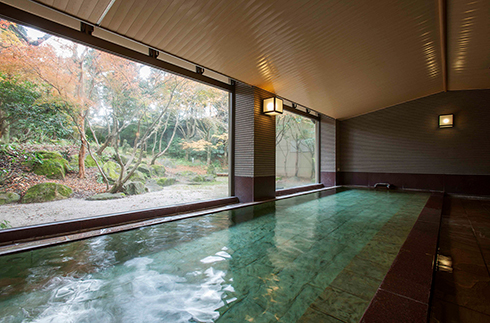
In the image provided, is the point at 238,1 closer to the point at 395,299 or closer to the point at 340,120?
the point at 395,299

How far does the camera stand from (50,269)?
205 centimetres

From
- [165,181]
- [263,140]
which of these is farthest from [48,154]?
[263,140]

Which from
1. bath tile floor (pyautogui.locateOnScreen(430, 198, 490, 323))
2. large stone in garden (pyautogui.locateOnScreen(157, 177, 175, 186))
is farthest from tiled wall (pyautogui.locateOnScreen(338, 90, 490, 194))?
large stone in garden (pyautogui.locateOnScreen(157, 177, 175, 186))

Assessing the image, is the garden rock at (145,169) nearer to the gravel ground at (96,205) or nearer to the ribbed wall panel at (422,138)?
the gravel ground at (96,205)

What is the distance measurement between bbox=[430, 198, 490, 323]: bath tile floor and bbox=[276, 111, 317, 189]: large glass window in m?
5.72

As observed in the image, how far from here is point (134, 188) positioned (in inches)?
185

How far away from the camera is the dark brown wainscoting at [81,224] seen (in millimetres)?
2709

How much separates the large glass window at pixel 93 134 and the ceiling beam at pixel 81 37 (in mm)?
292

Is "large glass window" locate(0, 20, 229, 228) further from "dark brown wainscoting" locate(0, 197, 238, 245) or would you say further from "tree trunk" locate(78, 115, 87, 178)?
"dark brown wainscoting" locate(0, 197, 238, 245)

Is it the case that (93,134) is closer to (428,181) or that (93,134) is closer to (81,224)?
(81,224)

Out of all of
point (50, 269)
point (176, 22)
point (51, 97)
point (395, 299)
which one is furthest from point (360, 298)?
point (51, 97)

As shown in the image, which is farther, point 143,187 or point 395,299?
point 143,187

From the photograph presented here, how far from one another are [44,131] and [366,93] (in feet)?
25.9

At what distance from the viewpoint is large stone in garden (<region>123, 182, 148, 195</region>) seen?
457 cm
